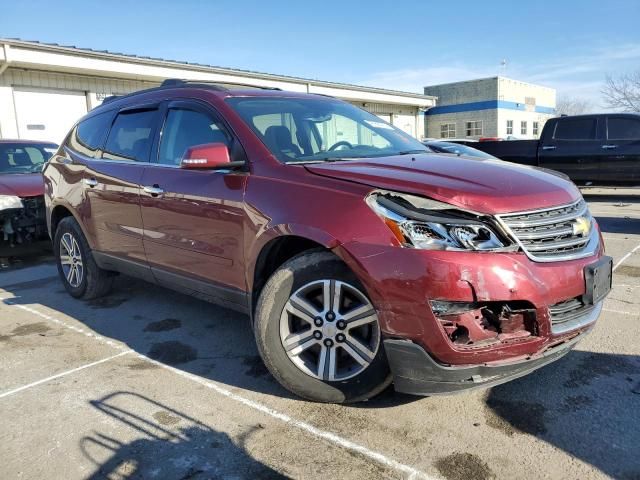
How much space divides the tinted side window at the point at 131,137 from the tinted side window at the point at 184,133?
0.72 feet

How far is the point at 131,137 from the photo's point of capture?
438 cm

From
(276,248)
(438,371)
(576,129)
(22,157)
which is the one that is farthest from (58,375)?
(576,129)

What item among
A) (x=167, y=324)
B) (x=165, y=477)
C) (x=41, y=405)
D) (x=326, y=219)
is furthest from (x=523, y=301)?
(x=167, y=324)

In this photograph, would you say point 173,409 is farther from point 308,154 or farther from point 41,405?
point 308,154

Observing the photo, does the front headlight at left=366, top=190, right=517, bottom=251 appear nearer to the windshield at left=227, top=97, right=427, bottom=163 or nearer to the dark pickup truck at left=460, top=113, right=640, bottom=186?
the windshield at left=227, top=97, right=427, bottom=163

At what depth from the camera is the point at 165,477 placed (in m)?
2.37

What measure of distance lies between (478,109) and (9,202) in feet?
121

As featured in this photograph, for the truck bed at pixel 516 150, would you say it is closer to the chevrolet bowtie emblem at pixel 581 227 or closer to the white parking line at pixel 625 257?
the white parking line at pixel 625 257

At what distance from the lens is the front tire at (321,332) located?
9.01 feet

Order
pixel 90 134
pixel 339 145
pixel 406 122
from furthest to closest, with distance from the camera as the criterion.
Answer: pixel 406 122 < pixel 90 134 < pixel 339 145

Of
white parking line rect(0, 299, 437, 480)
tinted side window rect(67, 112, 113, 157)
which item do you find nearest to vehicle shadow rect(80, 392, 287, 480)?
white parking line rect(0, 299, 437, 480)

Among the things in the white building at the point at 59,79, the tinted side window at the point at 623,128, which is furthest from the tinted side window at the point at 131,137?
the tinted side window at the point at 623,128

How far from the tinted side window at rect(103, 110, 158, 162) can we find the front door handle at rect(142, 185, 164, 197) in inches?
12.1

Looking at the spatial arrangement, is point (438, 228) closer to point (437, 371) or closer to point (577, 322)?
point (437, 371)
